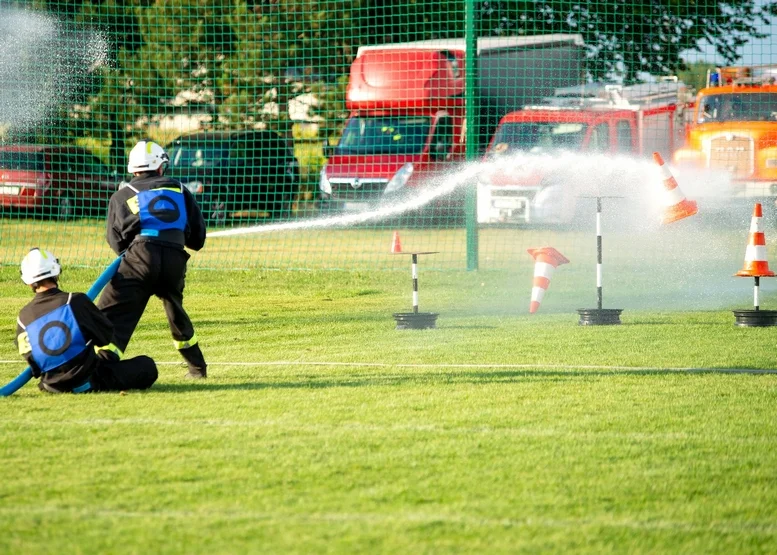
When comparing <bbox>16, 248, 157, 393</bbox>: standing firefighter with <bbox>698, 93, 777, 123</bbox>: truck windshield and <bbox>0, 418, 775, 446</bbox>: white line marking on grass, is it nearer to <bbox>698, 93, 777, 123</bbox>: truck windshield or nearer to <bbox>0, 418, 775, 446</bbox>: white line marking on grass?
<bbox>0, 418, 775, 446</bbox>: white line marking on grass

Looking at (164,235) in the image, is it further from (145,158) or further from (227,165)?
(227,165)

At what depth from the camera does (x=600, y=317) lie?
39.6 feet

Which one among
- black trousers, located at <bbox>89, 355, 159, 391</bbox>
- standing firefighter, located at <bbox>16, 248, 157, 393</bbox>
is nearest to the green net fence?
black trousers, located at <bbox>89, 355, 159, 391</bbox>

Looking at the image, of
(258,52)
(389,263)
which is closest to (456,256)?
(389,263)

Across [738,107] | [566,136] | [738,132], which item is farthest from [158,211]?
[738,107]

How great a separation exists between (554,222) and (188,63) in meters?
→ 9.19

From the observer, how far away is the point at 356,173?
24250 millimetres

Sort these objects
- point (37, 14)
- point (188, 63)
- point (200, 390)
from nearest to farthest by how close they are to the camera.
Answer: point (200, 390) → point (37, 14) → point (188, 63)

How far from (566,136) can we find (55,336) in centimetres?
1526

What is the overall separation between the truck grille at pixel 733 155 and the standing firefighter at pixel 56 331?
51.1 ft


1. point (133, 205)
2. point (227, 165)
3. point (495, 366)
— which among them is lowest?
point (495, 366)

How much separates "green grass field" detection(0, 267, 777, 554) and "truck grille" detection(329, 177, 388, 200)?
12.6 metres

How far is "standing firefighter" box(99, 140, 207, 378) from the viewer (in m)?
8.62

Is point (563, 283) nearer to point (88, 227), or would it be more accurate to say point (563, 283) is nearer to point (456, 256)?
point (456, 256)
